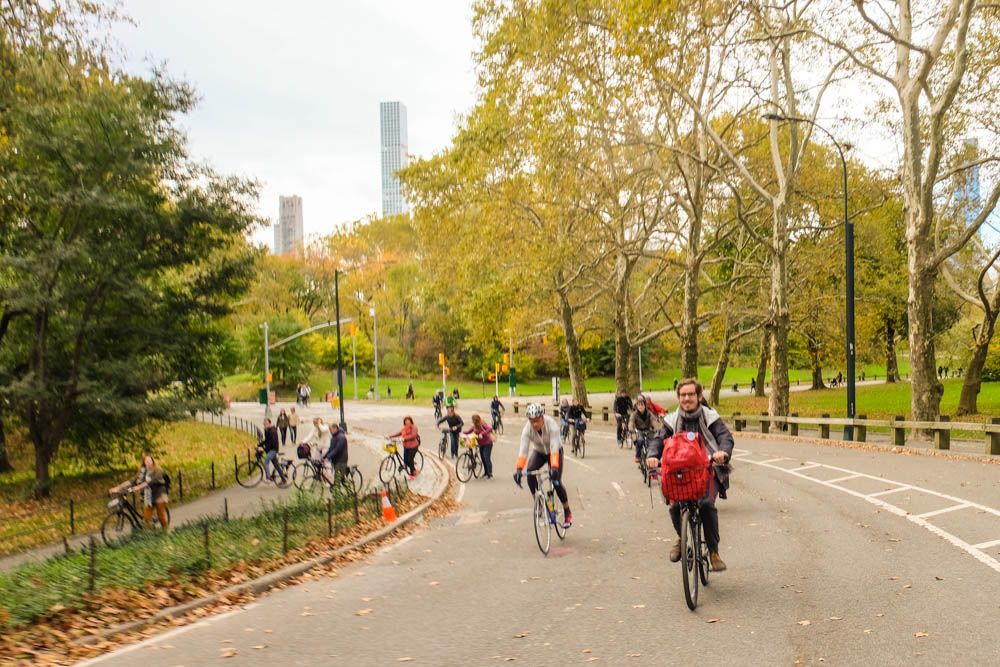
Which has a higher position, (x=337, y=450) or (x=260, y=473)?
(x=337, y=450)

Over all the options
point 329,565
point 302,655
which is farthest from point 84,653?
point 329,565

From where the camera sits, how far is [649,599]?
745 centimetres

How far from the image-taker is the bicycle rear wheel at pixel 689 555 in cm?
695

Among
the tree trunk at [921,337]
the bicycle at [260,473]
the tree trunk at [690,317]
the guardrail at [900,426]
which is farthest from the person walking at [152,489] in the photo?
the tree trunk at [690,317]

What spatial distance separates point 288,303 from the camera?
306ft

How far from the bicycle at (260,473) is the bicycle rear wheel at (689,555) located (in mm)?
15851

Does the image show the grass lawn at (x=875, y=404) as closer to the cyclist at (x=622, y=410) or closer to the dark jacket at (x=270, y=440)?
the cyclist at (x=622, y=410)

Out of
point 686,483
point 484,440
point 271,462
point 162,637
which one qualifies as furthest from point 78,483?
point 686,483

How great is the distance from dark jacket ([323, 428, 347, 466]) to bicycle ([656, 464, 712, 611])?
1119 centimetres

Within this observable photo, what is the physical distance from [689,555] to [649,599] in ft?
2.12

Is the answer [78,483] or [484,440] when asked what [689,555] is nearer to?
[484,440]

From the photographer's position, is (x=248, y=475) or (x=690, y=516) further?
(x=248, y=475)

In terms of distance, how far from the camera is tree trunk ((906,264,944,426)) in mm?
23359

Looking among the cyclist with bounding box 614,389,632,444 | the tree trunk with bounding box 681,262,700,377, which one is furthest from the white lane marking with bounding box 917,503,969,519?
the tree trunk with bounding box 681,262,700,377
